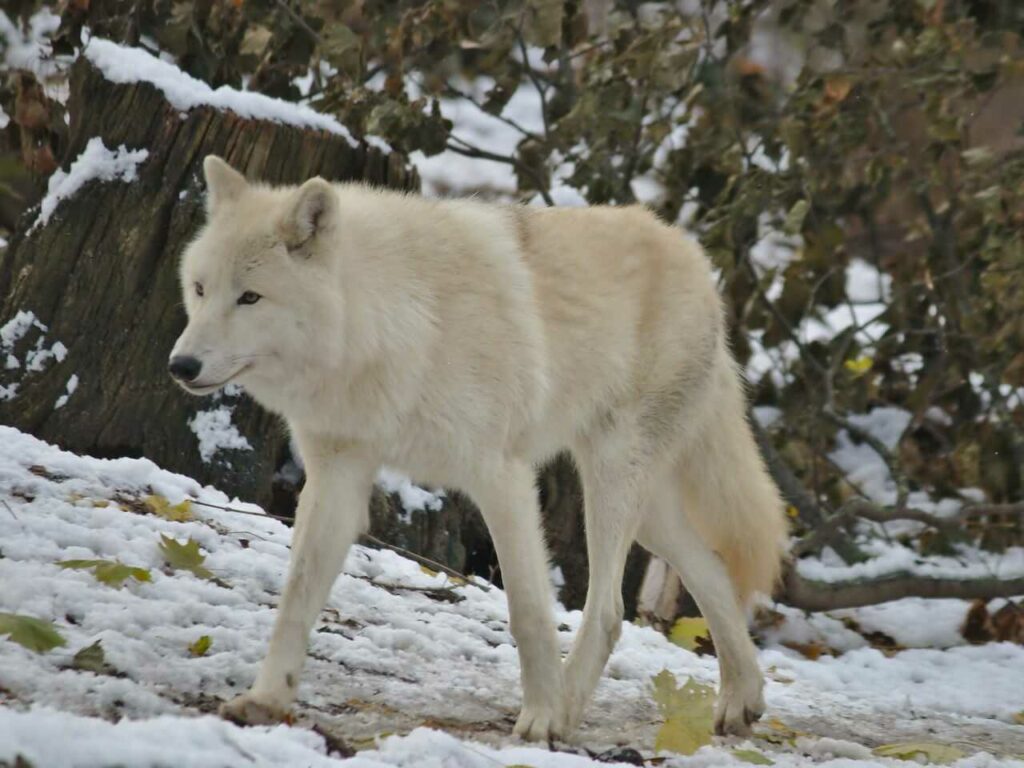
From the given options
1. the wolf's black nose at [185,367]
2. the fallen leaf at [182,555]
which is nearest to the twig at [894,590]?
the fallen leaf at [182,555]

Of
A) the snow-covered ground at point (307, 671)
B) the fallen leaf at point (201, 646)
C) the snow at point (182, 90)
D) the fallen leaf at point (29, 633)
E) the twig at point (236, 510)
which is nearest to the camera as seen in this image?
the snow-covered ground at point (307, 671)

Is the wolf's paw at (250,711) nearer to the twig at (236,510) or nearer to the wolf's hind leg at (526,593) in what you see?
the wolf's hind leg at (526,593)

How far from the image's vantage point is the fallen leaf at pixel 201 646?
10.6 feet

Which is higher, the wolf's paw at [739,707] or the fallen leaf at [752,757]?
the wolf's paw at [739,707]

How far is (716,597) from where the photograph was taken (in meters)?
4.05

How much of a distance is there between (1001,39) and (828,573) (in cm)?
245

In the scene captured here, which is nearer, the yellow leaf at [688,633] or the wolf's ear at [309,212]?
the wolf's ear at [309,212]

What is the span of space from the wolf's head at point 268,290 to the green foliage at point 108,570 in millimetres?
500

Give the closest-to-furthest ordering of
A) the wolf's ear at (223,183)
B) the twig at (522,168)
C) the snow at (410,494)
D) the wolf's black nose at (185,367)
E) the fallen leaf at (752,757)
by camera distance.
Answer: the wolf's black nose at (185,367)
the fallen leaf at (752,757)
the wolf's ear at (223,183)
the snow at (410,494)
the twig at (522,168)

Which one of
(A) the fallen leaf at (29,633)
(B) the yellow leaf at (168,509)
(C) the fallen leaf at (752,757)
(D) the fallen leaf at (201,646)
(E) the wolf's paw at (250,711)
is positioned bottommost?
(E) the wolf's paw at (250,711)

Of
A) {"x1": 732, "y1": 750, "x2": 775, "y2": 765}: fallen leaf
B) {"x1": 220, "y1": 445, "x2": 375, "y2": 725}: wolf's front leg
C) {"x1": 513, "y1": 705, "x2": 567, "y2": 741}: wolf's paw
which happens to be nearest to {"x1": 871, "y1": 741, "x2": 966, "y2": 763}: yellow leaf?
{"x1": 732, "y1": 750, "x2": 775, "y2": 765}: fallen leaf

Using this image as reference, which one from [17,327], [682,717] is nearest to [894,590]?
[682,717]

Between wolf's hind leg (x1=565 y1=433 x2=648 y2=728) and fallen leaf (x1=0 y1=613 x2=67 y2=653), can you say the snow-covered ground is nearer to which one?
fallen leaf (x1=0 y1=613 x2=67 y2=653)

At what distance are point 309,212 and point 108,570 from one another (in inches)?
40.0
